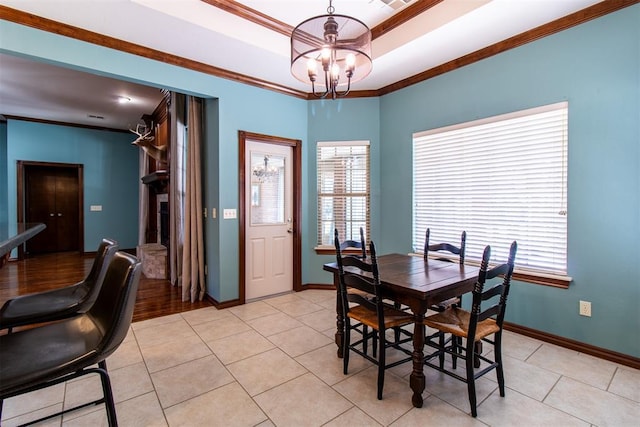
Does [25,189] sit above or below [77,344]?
above

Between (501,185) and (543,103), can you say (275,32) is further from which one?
(501,185)

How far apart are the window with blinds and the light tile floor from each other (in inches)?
72.0

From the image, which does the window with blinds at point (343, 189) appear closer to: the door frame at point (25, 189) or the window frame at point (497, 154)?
the window frame at point (497, 154)

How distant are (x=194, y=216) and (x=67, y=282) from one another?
2.57 metres

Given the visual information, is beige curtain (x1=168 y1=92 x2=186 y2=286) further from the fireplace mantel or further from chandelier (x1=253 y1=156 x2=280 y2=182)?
chandelier (x1=253 y1=156 x2=280 y2=182)

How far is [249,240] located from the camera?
3965mm

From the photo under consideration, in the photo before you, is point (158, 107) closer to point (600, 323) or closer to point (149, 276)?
point (149, 276)

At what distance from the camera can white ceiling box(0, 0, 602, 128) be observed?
2.49 metres

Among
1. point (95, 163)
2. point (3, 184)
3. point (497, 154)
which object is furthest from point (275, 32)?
point (3, 184)

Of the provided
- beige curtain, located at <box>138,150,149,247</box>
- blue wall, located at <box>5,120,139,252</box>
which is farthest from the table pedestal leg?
blue wall, located at <box>5,120,139,252</box>

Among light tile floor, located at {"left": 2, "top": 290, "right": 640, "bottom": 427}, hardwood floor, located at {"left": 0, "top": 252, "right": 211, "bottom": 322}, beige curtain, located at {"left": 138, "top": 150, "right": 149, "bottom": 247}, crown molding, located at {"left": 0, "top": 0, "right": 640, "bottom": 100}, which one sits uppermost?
crown molding, located at {"left": 0, "top": 0, "right": 640, "bottom": 100}

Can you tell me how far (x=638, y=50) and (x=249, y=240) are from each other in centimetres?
407

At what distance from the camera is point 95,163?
714 centimetres

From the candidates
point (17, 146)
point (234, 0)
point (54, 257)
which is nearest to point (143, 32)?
point (234, 0)
